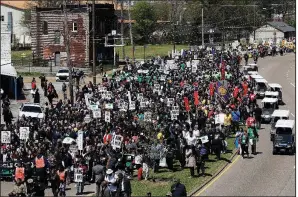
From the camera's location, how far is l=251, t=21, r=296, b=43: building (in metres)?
111

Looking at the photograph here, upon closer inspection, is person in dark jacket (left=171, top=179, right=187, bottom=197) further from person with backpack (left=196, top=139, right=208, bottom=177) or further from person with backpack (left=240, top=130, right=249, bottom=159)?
person with backpack (left=240, top=130, right=249, bottom=159)

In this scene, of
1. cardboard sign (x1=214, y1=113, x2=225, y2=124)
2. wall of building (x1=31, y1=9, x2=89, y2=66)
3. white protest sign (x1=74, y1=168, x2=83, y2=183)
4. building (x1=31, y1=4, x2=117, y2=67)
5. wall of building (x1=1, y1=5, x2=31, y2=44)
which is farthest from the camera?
wall of building (x1=1, y1=5, x2=31, y2=44)

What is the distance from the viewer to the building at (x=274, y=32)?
364 ft

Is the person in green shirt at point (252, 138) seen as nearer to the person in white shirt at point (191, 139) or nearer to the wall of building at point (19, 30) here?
the person in white shirt at point (191, 139)

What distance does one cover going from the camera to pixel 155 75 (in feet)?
161

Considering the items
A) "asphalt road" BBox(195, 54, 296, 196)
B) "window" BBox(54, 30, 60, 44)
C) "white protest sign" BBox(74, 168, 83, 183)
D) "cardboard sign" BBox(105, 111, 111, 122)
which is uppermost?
"window" BBox(54, 30, 60, 44)

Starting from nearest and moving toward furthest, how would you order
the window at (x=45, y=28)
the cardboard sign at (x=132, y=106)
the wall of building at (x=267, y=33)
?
the cardboard sign at (x=132, y=106), the window at (x=45, y=28), the wall of building at (x=267, y=33)

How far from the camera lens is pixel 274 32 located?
110812 millimetres

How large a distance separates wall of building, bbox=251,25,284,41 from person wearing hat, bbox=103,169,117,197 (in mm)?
89592

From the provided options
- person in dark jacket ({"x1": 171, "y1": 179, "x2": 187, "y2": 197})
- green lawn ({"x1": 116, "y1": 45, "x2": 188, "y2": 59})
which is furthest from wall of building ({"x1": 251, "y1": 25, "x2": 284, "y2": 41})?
person in dark jacket ({"x1": 171, "y1": 179, "x2": 187, "y2": 197})

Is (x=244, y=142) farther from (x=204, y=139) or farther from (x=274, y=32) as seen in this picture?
(x=274, y=32)

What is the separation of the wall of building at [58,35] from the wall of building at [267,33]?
38480 mm

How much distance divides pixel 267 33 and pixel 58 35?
4230 centimetres

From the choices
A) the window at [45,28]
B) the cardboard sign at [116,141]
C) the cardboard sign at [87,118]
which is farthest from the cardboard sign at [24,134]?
the window at [45,28]
